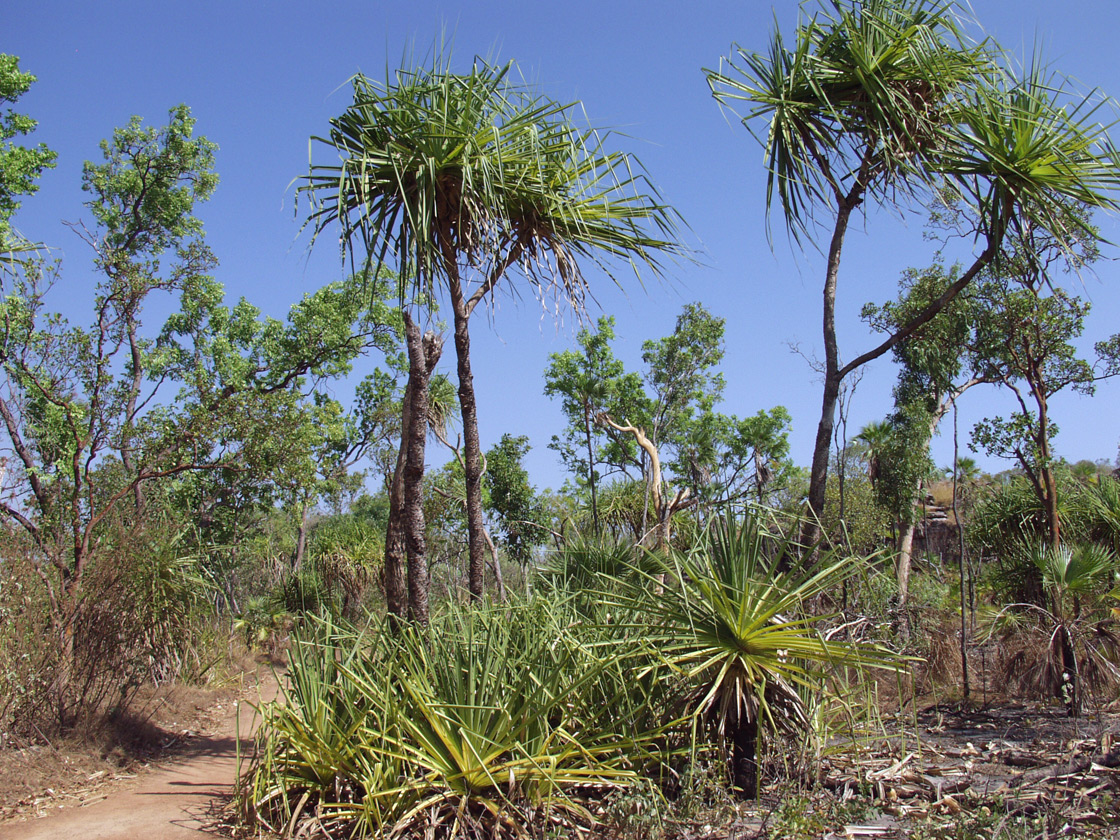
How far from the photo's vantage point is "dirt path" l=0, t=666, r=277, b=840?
4.81 meters

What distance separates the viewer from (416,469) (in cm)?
643

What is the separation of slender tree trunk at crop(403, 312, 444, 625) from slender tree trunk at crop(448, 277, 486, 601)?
27 centimetres

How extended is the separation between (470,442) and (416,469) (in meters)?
0.60

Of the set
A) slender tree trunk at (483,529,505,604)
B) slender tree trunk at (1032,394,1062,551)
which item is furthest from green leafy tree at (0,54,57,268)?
slender tree trunk at (1032,394,1062,551)

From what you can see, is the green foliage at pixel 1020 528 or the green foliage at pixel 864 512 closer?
the green foliage at pixel 1020 528

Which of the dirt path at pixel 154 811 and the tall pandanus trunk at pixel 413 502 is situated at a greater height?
the tall pandanus trunk at pixel 413 502

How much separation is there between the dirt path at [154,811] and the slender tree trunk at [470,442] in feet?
6.27

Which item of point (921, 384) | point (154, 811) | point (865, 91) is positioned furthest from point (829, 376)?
point (921, 384)

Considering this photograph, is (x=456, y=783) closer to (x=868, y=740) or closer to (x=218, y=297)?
(x=868, y=740)

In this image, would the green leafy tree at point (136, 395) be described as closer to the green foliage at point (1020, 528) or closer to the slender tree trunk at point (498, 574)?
the slender tree trunk at point (498, 574)

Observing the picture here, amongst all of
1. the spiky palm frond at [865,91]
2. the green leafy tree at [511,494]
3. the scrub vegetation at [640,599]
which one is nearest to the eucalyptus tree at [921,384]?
the scrub vegetation at [640,599]

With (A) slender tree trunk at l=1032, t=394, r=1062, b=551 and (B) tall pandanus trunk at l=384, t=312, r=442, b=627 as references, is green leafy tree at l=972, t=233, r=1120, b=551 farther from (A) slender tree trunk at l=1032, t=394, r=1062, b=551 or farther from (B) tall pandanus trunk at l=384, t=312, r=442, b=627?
(B) tall pandanus trunk at l=384, t=312, r=442, b=627

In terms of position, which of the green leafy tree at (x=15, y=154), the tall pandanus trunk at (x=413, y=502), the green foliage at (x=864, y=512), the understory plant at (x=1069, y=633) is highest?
the green leafy tree at (x=15, y=154)

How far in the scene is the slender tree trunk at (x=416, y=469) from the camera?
6168 millimetres
